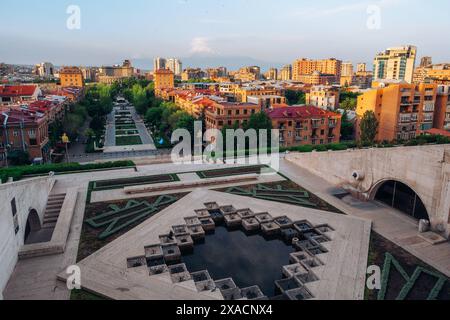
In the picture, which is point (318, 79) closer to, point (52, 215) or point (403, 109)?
point (403, 109)

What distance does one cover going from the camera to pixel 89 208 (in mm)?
25844

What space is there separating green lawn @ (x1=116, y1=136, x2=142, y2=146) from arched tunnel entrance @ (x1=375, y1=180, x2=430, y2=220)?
44.1m

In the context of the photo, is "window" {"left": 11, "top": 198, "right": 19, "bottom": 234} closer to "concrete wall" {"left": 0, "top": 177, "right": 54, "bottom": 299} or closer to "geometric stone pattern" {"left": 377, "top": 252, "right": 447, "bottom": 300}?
"concrete wall" {"left": 0, "top": 177, "right": 54, "bottom": 299}

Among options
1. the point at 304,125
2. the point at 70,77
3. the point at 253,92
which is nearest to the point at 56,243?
the point at 304,125

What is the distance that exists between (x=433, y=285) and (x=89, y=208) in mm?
22071

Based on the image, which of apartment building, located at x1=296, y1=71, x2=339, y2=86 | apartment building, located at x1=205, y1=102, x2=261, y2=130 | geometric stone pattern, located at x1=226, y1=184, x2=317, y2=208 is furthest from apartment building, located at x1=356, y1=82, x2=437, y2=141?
apartment building, located at x1=296, y1=71, x2=339, y2=86

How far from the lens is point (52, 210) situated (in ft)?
84.3

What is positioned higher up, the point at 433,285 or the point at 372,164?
the point at 372,164

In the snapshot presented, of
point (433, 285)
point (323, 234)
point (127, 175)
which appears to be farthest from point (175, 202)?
point (433, 285)

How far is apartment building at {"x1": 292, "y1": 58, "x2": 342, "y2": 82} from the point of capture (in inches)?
7318

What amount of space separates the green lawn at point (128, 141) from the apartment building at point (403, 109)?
41045 mm
